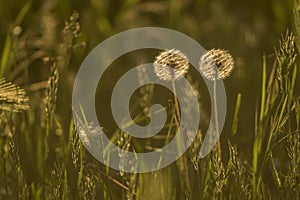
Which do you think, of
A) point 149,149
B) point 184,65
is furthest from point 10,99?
point 184,65

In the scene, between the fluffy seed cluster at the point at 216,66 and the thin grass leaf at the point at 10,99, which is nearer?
the fluffy seed cluster at the point at 216,66

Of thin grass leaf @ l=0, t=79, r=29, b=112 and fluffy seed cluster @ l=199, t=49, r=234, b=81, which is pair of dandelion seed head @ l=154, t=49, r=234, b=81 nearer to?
fluffy seed cluster @ l=199, t=49, r=234, b=81

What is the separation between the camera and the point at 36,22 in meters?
3.36

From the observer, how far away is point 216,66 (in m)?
1.82

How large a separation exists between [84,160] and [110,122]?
0.77 meters

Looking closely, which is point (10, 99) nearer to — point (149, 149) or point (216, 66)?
point (149, 149)

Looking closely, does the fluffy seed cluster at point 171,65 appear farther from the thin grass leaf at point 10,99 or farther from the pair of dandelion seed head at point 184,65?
the thin grass leaf at point 10,99

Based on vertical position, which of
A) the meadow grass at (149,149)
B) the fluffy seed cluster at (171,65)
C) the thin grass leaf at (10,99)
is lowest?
the meadow grass at (149,149)

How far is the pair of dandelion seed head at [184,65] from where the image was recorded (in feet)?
5.93

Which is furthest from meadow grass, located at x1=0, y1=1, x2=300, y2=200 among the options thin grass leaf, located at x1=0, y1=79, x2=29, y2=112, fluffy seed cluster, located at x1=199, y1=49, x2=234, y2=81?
fluffy seed cluster, located at x1=199, y1=49, x2=234, y2=81

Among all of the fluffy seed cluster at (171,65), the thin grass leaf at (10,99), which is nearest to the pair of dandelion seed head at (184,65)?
the fluffy seed cluster at (171,65)

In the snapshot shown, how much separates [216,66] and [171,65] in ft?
0.35

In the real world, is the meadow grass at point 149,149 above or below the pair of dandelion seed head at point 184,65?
below

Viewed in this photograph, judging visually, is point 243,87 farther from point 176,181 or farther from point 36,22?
point 36,22
